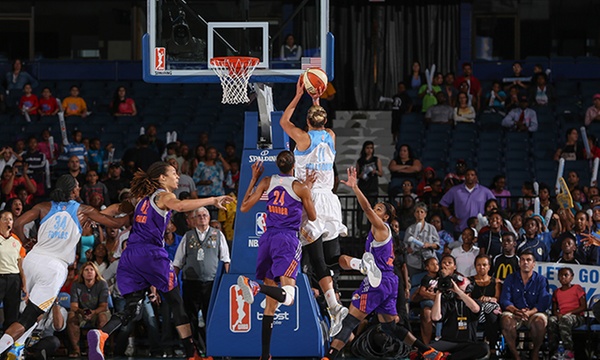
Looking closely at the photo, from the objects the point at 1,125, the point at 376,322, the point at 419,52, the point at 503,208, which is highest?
the point at 419,52

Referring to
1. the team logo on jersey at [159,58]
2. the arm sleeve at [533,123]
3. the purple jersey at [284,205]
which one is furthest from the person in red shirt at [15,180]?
the arm sleeve at [533,123]

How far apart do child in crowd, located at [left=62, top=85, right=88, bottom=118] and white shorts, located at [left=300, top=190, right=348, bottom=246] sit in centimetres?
986

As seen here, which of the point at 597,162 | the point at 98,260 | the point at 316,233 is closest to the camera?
the point at 316,233

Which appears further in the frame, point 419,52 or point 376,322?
point 419,52

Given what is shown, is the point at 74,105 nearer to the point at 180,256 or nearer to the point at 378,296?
the point at 180,256

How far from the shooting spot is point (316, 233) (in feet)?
37.9

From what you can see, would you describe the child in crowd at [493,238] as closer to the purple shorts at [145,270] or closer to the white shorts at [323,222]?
the white shorts at [323,222]

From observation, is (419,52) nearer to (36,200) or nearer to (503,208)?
(503,208)

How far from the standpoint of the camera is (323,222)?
Result: 11.7m

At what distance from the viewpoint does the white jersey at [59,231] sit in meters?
11.3

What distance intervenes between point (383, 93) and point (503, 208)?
712cm

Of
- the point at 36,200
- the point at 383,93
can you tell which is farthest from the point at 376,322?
the point at 383,93

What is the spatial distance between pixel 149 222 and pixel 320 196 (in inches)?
78.0

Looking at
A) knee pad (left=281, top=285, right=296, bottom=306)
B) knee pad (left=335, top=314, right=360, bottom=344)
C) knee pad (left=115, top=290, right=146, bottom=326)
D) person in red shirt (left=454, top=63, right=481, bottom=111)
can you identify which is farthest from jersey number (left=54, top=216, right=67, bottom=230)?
person in red shirt (left=454, top=63, right=481, bottom=111)
